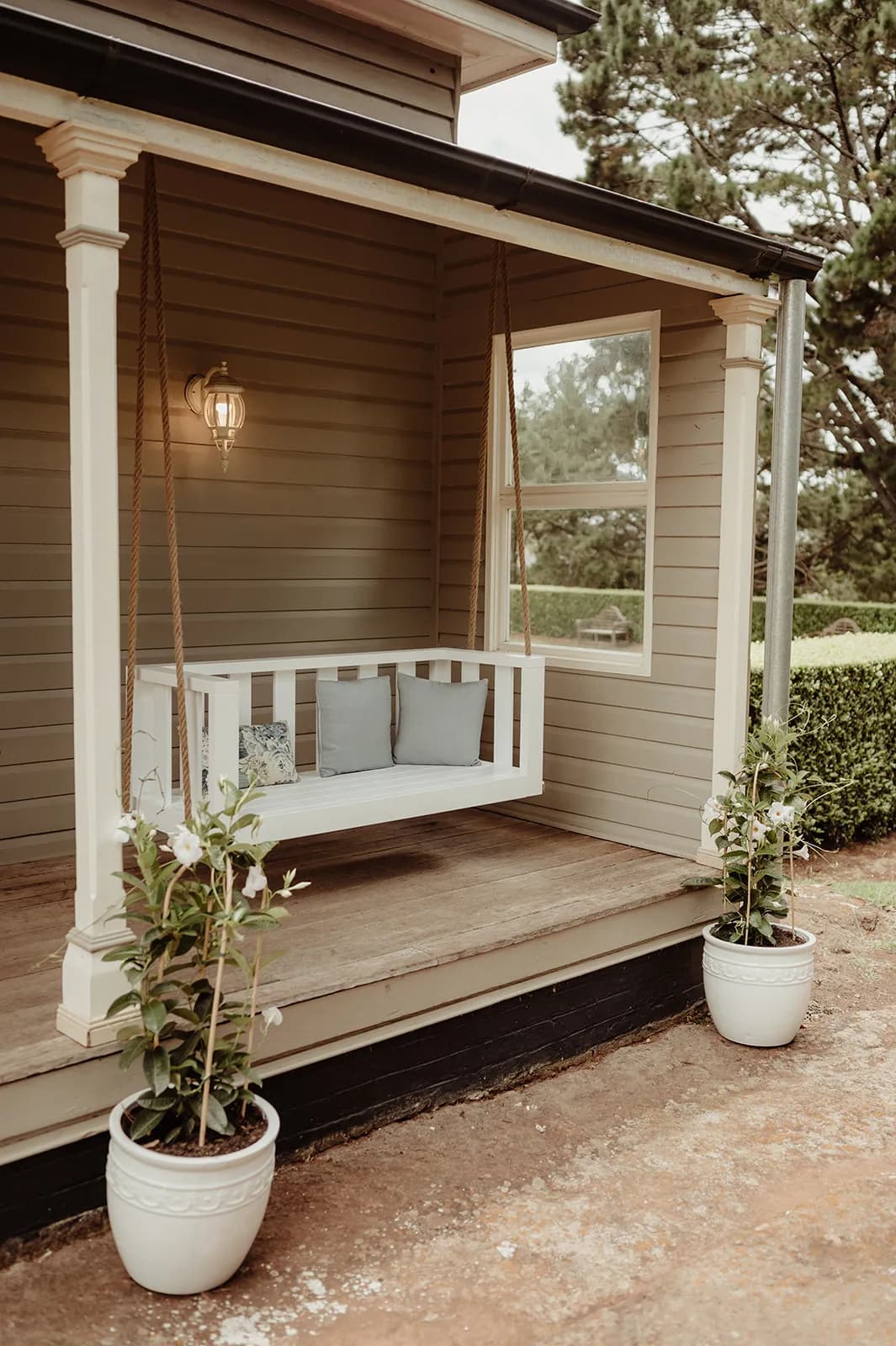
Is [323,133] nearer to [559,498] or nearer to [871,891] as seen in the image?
[559,498]

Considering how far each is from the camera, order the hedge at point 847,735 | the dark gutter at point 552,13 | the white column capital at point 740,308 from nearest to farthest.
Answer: the white column capital at point 740,308 < the dark gutter at point 552,13 < the hedge at point 847,735

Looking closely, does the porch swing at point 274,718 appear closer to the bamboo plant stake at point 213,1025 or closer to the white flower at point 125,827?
the white flower at point 125,827

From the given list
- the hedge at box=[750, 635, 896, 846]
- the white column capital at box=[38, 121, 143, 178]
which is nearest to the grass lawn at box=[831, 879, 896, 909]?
the hedge at box=[750, 635, 896, 846]

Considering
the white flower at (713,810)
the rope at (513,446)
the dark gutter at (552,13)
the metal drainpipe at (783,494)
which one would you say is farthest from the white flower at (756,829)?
the dark gutter at (552,13)

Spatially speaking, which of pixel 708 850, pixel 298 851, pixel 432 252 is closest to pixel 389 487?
pixel 432 252

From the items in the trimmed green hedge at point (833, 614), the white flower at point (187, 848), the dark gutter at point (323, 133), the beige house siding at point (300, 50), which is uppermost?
the beige house siding at point (300, 50)

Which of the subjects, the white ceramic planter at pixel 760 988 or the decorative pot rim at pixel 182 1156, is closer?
the decorative pot rim at pixel 182 1156

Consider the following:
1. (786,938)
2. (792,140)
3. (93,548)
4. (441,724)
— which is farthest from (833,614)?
(93,548)

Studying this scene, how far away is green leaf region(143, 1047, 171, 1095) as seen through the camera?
257 centimetres

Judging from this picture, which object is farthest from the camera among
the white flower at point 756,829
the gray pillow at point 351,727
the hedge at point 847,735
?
the hedge at point 847,735

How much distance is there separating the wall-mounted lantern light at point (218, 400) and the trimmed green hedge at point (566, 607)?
58.2 inches

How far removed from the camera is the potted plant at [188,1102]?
247 cm

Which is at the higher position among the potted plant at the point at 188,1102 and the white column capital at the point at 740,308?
the white column capital at the point at 740,308

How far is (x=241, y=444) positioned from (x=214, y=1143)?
10.1 feet
